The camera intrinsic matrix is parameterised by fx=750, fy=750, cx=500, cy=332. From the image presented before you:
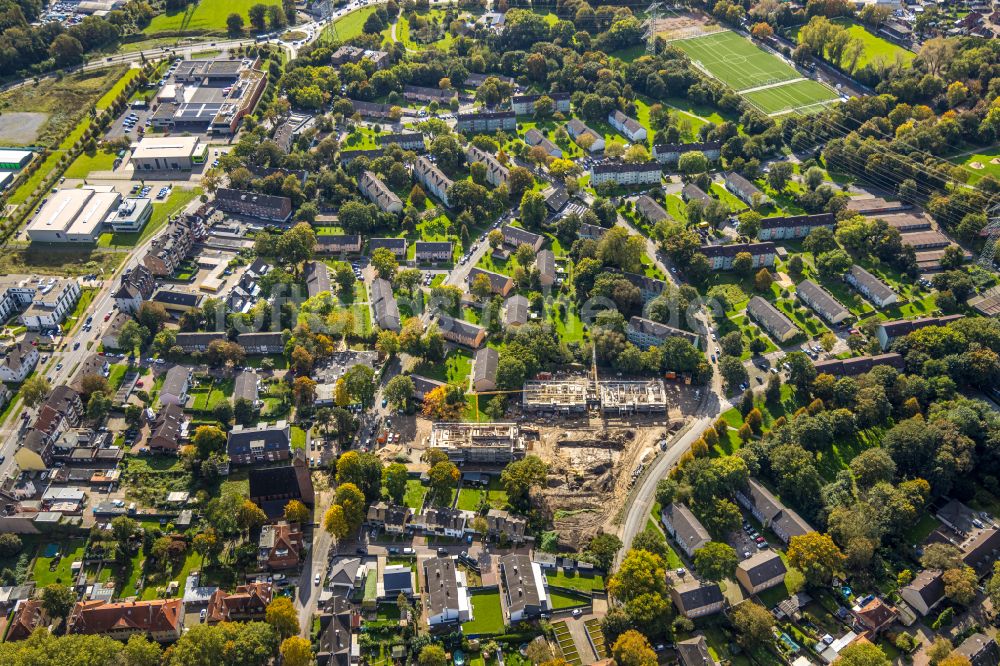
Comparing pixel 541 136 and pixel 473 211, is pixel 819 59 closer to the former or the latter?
pixel 541 136

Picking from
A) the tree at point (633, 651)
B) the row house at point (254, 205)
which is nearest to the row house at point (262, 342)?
the row house at point (254, 205)

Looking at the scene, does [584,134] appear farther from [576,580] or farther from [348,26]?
[576,580]

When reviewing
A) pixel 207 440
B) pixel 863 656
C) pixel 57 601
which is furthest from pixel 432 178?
pixel 863 656

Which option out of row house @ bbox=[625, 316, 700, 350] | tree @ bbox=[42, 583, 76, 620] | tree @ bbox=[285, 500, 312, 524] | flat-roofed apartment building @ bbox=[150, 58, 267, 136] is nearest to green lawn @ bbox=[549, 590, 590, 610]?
tree @ bbox=[285, 500, 312, 524]

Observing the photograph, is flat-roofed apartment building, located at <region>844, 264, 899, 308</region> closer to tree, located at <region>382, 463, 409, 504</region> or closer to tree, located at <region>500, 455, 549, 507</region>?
tree, located at <region>500, 455, 549, 507</region>

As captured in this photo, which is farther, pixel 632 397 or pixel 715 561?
pixel 632 397

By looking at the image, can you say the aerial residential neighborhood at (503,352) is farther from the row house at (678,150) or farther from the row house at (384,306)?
the row house at (678,150)

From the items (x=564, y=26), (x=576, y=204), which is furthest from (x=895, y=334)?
(x=564, y=26)
